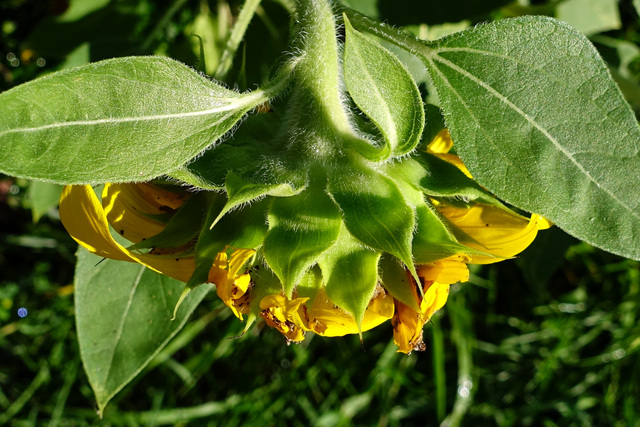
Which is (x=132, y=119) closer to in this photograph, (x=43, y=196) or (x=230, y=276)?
(x=230, y=276)

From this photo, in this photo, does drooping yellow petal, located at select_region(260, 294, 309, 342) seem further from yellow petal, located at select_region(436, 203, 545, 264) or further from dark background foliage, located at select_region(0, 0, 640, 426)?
dark background foliage, located at select_region(0, 0, 640, 426)

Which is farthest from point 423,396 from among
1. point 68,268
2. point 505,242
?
point 505,242

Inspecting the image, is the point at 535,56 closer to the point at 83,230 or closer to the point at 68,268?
the point at 83,230

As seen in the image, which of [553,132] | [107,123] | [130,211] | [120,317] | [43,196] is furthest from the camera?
[43,196]

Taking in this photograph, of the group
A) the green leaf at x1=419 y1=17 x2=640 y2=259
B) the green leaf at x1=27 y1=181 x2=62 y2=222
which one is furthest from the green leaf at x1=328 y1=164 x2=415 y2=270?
the green leaf at x1=27 y1=181 x2=62 y2=222

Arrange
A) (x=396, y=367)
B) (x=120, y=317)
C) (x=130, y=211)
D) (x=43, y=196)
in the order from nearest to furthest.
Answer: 1. (x=130, y=211)
2. (x=120, y=317)
3. (x=43, y=196)
4. (x=396, y=367)

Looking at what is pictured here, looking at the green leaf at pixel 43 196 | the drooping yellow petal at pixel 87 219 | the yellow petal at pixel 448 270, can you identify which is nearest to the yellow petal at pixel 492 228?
the yellow petal at pixel 448 270

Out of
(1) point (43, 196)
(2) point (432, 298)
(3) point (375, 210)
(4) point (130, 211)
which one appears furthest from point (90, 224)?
(1) point (43, 196)
